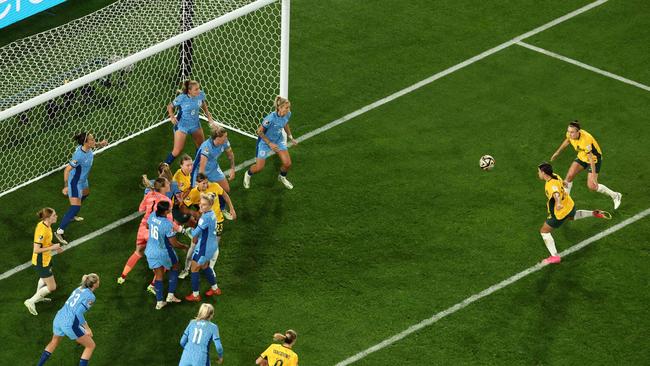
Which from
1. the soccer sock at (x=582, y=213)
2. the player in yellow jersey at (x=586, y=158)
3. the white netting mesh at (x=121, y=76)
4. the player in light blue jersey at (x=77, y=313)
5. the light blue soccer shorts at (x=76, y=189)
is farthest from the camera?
the white netting mesh at (x=121, y=76)

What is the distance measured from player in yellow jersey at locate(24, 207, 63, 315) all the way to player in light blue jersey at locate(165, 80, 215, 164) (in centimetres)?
342

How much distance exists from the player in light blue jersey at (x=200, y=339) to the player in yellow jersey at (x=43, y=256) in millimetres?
2804

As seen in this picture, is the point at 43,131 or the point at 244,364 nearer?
the point at 244,364

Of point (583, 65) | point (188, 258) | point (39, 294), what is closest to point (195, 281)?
point (188, 258)

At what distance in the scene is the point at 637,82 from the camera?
21.8 meters

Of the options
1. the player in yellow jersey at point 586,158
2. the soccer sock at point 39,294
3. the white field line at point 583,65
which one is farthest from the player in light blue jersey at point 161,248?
the white field line at point 583,65

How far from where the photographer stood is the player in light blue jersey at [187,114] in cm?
1880

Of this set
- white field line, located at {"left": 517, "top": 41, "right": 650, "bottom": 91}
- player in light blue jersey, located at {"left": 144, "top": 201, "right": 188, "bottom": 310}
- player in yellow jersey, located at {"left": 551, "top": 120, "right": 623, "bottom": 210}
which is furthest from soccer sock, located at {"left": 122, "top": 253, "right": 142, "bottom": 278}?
white field line, located at {"left": 517, "top": 41, "right": 650, "bottom": 91}

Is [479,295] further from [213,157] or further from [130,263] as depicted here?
[130,263]

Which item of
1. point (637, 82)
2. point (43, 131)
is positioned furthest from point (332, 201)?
point (637, 82)

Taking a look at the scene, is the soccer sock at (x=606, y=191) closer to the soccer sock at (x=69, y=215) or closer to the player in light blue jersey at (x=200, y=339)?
the player in light blue jersey at (x=200, y=339)

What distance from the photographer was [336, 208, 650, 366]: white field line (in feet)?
51.6

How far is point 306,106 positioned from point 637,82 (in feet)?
20.1

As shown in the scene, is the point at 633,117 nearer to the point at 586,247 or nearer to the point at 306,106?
the point at 586,247
